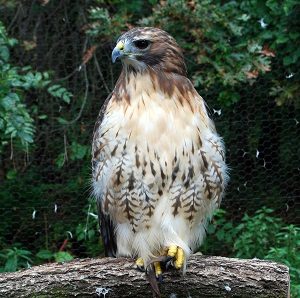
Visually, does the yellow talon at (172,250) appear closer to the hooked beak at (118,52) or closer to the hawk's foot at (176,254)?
the hawk's foot at (176,254)

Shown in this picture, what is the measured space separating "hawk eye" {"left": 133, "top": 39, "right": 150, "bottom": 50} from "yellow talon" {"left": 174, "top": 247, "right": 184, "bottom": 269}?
943 mm

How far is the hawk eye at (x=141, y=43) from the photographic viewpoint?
379 cm

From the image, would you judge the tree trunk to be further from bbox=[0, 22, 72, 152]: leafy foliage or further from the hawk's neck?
bbox=[0, 22, 72, 152]: leafy foliage

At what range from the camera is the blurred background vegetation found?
251 inches

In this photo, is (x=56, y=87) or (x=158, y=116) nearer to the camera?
(x=158, y=116)

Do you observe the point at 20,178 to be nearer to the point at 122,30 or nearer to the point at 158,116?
the point at 122,30

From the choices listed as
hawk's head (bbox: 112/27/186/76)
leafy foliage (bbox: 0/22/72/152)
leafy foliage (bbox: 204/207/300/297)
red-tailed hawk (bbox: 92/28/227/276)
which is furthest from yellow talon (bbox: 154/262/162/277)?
leafy foliage (bbox: 0/22/72/152)

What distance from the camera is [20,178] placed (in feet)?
22.2

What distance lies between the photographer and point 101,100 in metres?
6.86

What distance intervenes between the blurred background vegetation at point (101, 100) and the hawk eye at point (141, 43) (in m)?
2.52

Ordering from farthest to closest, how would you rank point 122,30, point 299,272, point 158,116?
point 122,30, point 299,272, point 158,116

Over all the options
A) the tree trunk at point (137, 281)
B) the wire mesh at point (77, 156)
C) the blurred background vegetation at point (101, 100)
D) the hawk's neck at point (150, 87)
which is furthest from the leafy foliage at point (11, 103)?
the tree trunk at point (137, 281)

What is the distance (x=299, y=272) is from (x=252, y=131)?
5.38ft

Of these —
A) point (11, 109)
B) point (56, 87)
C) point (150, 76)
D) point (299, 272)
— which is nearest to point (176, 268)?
point (150, 76)
